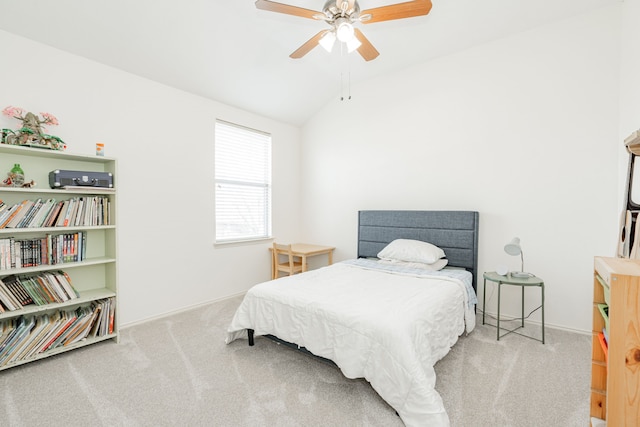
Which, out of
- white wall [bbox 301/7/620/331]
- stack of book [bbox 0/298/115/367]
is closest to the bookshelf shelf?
stack of book [bbox 0/298/115/367]

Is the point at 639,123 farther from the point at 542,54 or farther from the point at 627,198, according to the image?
the point at 542,54

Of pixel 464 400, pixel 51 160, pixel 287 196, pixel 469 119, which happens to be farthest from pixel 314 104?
pixel 464 400

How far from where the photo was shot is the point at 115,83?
2955 millimetres

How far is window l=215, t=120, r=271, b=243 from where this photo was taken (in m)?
3.97

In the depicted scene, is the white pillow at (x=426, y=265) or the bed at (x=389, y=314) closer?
the bed at (x=389, y=314)

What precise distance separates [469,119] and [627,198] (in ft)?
6.05

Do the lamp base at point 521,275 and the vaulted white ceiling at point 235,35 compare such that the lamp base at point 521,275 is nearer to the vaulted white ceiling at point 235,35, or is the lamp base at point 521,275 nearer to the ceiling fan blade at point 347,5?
the vaulted white ceiling at point 235,35

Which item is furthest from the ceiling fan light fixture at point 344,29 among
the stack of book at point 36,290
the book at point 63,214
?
the stack of book at point 36,290

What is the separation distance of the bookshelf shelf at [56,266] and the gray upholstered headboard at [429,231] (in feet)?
9.30

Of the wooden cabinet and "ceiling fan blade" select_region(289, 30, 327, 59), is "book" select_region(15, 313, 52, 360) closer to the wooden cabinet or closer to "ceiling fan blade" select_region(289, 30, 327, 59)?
"ceiling fan blade" select_region(289, 30, 327, 59)

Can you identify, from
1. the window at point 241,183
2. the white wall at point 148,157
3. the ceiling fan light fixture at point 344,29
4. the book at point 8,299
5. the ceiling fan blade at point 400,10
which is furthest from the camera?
the window at point 241,183

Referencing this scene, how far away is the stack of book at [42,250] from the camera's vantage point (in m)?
2.23

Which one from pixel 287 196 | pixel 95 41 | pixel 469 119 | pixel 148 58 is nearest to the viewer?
pixel 95 41

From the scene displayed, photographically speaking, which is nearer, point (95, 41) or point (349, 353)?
point (349, 353)
